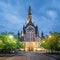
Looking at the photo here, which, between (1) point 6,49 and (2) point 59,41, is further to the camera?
(1) point 6,49

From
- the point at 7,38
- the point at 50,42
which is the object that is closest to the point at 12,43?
the point at 7,38

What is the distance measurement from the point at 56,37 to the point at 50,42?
4.40m

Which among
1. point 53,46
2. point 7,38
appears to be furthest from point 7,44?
point 53,46

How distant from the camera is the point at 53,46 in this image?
102812 mm

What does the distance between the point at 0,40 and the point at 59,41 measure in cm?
2357

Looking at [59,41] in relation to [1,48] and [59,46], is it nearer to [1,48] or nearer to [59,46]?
[59,46]

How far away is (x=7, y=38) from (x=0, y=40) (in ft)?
9.62

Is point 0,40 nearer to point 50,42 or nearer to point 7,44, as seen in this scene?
point 7,44

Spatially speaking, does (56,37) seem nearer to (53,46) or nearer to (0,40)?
(53,46)

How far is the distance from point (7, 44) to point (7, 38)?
2.94 m

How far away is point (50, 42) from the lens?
106875 mm

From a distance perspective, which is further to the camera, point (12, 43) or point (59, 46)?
point (12, 43)

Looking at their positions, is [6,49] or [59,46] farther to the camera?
[6,49]

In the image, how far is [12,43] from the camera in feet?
344
